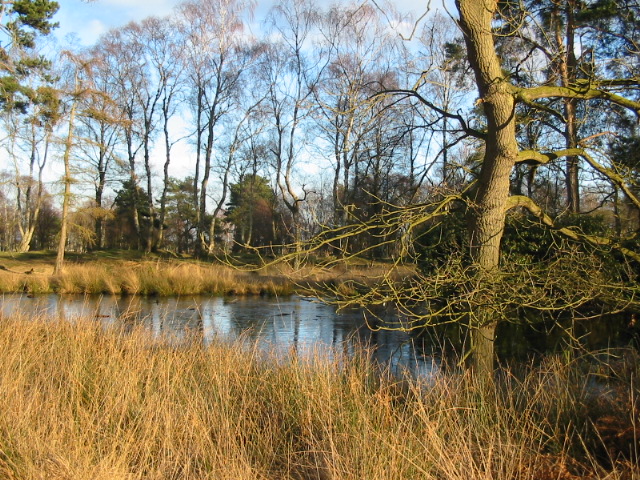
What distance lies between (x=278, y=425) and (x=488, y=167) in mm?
2747

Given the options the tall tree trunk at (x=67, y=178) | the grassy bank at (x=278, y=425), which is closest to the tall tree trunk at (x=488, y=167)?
the grassy bank at (x=278, y=425)

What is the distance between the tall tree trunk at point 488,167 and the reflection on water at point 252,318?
2.70 meters

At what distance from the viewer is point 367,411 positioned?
13.3ft

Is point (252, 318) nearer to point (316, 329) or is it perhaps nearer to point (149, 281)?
point (316, 329)

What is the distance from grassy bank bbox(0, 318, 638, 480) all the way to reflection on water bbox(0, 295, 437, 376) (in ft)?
8.62

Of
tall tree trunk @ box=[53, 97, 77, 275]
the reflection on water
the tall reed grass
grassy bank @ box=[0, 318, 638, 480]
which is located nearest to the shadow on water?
the reflection on water

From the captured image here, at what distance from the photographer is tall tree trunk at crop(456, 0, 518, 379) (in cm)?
464

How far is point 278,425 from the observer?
4.39 metres

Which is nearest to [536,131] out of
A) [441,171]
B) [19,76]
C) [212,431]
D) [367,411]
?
[441,171]

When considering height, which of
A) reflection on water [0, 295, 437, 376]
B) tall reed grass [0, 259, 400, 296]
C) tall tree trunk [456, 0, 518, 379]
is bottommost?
reflection on water [0, 295, 437, 376]

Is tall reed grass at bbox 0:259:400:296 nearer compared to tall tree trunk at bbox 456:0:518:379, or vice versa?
tall tree trunk at bbox 456:0:518:379

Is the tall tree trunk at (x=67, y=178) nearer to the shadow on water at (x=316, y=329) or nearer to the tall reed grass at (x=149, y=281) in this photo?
the tall reed grass at (x=149, y=281)

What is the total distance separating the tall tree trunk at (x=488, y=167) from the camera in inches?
183

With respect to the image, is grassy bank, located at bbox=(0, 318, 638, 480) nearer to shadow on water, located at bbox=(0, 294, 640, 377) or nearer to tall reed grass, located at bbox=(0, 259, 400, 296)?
shadow on water, located at bbox=(0, 294, 640, 377)
